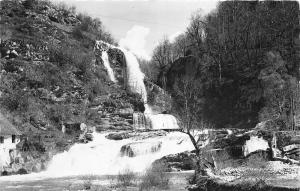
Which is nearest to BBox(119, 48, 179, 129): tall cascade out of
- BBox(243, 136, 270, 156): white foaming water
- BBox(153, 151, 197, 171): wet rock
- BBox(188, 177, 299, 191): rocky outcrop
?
BBox(153, 151, 197, 171): wet rock

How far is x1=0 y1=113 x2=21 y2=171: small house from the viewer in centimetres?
3878

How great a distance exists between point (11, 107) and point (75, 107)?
31.4 feet

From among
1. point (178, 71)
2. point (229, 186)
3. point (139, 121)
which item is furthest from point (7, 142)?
point (178, 71)

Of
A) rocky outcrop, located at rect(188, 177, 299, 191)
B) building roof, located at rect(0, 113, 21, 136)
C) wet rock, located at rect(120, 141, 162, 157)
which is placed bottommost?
rocky outcrop, located at rect(188, 177, 299, 191)

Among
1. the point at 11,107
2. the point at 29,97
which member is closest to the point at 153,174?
the point at 11,107

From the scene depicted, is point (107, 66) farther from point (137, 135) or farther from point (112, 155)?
point (112, 155)

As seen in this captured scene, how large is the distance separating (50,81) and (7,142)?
840 inches

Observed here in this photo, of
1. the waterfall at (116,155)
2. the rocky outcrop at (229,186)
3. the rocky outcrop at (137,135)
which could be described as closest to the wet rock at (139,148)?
the waterfall at (116,155)

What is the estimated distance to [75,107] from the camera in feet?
190

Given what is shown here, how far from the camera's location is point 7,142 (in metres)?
40.1

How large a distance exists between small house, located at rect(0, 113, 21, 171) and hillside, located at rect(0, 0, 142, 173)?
113cm

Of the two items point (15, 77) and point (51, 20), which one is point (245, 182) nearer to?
point (15, 77)

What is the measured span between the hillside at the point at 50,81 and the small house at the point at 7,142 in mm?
1127

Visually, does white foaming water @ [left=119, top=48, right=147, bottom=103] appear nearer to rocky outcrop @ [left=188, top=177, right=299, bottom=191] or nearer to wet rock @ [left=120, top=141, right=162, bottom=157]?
wet rock @ [left=120, top=141, right=162, bottom=157]
